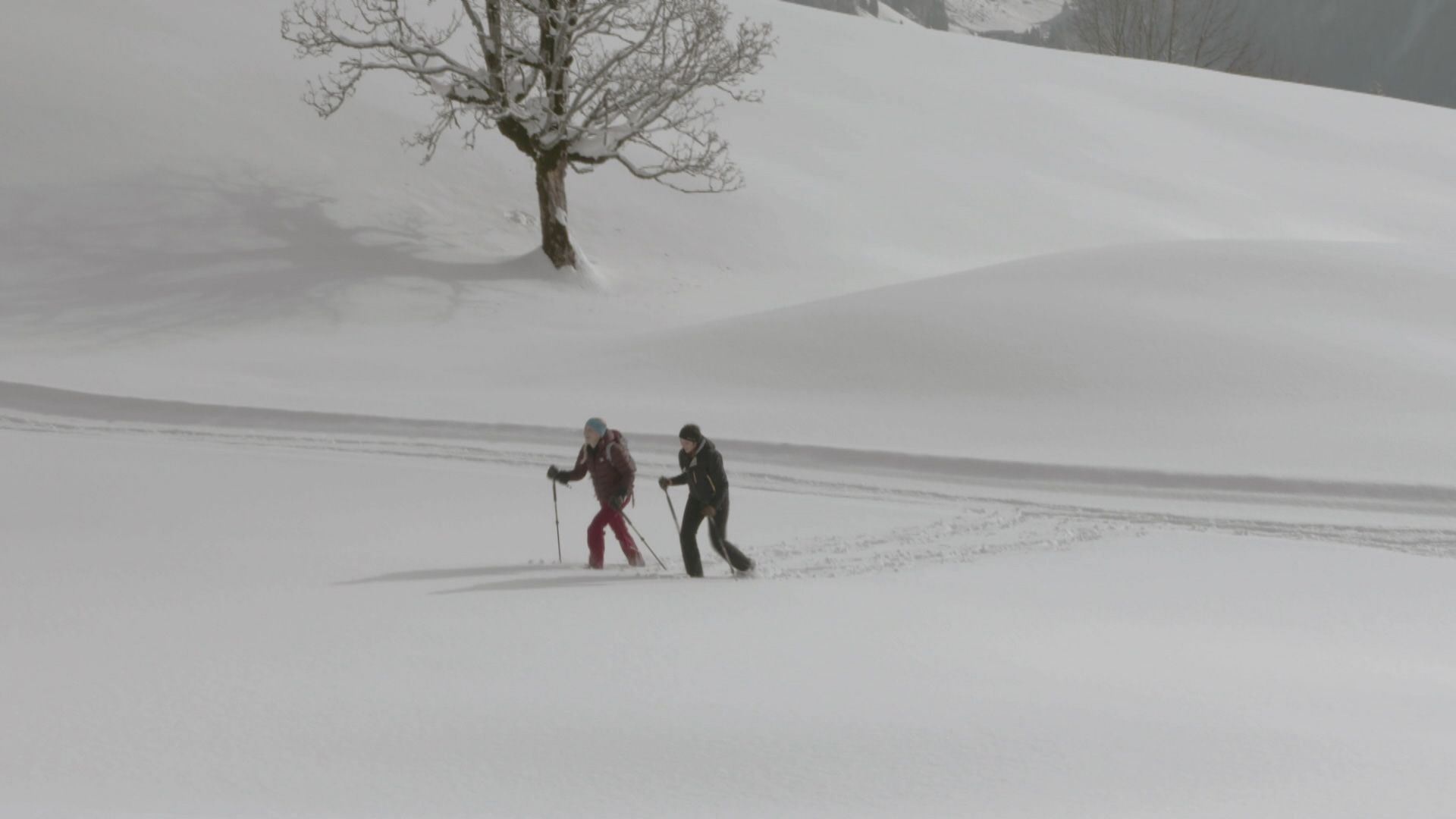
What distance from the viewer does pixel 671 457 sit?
13.9m

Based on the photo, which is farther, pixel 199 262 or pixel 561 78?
pixel 561 78

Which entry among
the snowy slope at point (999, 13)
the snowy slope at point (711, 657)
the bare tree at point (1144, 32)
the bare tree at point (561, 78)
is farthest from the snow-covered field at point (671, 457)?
the snowy slope at point (999, 13)

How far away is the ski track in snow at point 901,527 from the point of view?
1066 centimetres

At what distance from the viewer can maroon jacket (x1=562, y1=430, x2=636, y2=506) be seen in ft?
32.4

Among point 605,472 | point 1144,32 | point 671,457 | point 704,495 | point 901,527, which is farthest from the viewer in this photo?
point 1144,32

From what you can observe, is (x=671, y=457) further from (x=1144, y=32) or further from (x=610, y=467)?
(x=1144, y=32)

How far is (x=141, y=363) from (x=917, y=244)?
15424mm

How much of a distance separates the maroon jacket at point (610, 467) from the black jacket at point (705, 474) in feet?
1.56

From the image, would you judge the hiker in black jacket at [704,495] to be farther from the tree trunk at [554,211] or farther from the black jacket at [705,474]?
the tree trunk at [554,211]

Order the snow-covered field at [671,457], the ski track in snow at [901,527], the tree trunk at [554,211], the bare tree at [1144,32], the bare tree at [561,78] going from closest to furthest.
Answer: the snow-covered field at [671,457] < the ski track in snow at [901,527] < the bare tree at [561,78] < the tree trunk at [554,211] < the bare tree at [1144,32]

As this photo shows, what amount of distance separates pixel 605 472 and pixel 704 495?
794 millimetres

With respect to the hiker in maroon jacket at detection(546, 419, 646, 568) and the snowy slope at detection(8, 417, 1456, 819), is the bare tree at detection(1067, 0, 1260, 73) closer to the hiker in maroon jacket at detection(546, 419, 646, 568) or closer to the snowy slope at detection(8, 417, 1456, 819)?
the snowy slope at detection(8, 417, 1456, 819)

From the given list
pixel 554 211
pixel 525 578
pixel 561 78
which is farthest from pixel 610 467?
pixel 561 78

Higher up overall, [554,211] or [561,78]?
[561,78]
